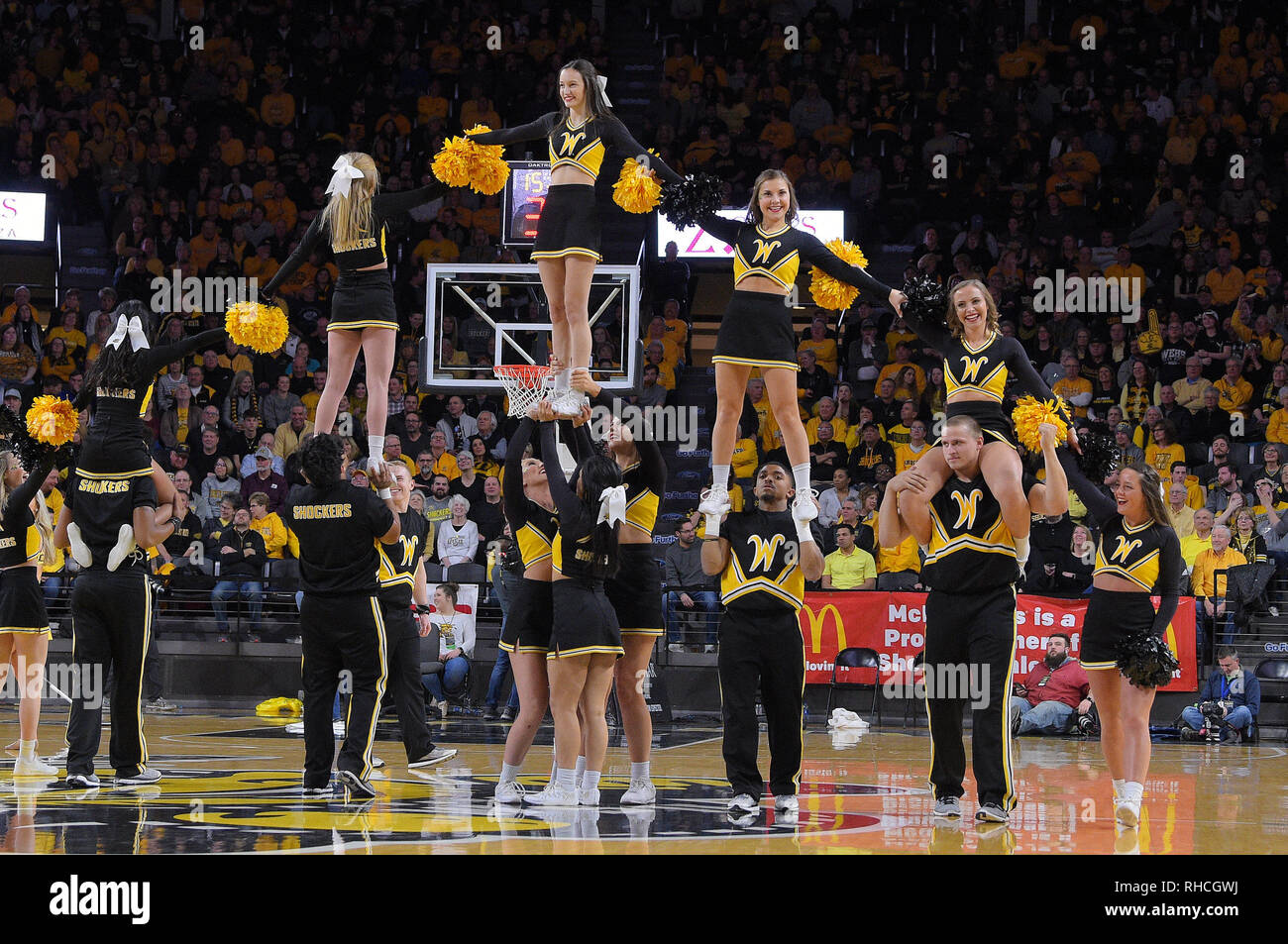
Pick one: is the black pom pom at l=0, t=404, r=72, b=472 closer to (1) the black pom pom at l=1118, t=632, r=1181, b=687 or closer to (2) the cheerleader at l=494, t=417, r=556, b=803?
(2) the cheerleader at l=494, t=417, r=556, b=803

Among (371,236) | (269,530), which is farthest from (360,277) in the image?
(269,530)

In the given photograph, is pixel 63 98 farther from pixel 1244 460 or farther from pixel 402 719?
pixel 1244 460

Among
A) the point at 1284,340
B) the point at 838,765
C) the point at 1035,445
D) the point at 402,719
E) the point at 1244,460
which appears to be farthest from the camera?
the point at 1284,340

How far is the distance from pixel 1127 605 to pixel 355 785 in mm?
4674

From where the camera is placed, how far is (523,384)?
1054cm

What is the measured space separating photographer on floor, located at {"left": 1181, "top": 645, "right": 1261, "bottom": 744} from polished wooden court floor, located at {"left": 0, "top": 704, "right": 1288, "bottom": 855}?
193cm

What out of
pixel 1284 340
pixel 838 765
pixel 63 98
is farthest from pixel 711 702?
pixel 63 98

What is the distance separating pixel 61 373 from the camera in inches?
754

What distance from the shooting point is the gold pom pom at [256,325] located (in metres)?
9.51

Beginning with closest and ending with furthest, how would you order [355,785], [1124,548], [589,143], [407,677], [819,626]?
1. [355,785]
2. [1124,548]
3. [589,143]
4. [407,677]
5. [819,626]

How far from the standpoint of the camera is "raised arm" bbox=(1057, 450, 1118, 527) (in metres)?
8.72

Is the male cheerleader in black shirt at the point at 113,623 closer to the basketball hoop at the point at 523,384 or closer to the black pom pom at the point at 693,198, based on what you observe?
the basketball hoop at the point at 523,384

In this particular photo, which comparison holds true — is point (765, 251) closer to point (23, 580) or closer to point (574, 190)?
point (574, 190)
